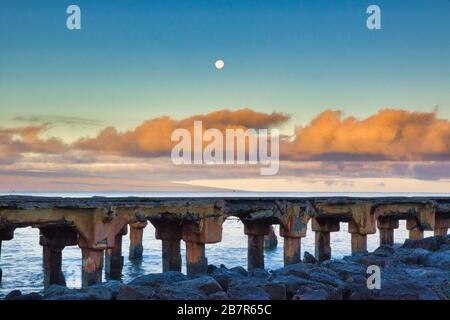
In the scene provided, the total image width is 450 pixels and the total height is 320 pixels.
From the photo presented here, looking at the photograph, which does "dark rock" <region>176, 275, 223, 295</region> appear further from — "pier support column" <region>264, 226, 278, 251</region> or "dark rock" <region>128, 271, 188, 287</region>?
"pier support column" <region>264, 226, 278, 251</region>

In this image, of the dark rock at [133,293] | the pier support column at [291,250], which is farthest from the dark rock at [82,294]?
the pier support column at [291,250]

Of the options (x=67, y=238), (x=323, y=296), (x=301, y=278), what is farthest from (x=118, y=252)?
(x=323, y=296)

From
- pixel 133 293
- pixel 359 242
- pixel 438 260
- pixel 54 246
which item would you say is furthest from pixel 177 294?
pixel 359 242

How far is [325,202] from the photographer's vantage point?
2286cm

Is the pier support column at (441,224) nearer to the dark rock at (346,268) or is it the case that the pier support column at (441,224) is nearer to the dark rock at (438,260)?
the dark rock at (438,260)

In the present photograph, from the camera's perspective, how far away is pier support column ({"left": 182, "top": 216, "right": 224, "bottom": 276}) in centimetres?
1936

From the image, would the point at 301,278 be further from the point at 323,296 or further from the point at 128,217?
the point at 128,217

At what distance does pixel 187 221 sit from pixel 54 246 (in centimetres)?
503

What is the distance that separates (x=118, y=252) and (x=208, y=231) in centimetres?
750

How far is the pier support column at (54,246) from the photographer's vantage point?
19.6m

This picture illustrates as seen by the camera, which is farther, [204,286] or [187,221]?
[187,221]

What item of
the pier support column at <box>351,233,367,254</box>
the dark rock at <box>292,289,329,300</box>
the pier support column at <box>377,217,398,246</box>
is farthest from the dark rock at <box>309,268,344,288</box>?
the pier support column at <box>377,217,398,246</box>

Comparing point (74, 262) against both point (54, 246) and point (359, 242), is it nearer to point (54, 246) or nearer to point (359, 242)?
point (54, 246)

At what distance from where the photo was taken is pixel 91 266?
56.2ft
